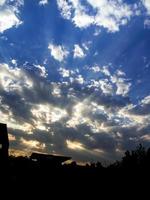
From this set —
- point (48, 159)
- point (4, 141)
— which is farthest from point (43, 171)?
point (4, 141)

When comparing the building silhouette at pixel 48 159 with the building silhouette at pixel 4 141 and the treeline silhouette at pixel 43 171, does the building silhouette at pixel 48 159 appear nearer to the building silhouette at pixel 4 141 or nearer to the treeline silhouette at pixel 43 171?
the treeline silhouette at pixel 43 171

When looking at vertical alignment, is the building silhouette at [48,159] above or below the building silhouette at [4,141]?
below

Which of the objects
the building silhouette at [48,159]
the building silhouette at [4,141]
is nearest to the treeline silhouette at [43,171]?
the building silhouette at [48,159]

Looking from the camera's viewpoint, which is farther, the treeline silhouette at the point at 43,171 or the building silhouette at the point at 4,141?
the building silhouette at the point at 4,141

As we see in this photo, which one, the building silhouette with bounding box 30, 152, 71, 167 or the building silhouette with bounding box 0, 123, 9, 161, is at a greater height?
the building silhouette with bounding box 0, 123, 9, 161

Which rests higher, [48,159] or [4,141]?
[4,141]

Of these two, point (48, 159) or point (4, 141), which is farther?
point (4, 141)

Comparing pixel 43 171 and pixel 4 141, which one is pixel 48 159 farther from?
pixel 4 141

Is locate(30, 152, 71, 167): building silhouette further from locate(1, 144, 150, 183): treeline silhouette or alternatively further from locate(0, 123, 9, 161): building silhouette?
locate(0, 123, 9, 161): building silhouette

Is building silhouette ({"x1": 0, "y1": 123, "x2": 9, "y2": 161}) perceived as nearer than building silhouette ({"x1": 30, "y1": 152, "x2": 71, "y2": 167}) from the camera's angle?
No

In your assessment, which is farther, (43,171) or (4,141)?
(4,141)

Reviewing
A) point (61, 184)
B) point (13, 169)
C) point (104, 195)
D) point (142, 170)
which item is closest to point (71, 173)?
point (61, 184)

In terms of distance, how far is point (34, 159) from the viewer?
76.1 ft

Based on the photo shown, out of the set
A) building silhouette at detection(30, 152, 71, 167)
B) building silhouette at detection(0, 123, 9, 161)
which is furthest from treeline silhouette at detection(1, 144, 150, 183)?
building silhouette at detection(0, 123, 9, 161)
